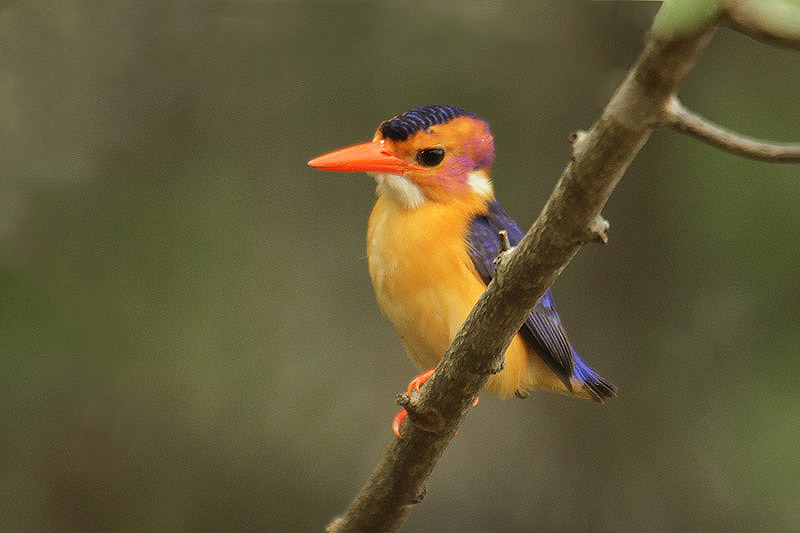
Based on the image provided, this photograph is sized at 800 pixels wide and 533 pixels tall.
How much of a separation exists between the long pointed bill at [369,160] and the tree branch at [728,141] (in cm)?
89

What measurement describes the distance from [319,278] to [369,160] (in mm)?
1795

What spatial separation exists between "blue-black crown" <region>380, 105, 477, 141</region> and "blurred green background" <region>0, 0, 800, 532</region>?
1.33 m

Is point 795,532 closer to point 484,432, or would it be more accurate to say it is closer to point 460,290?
point 484,432

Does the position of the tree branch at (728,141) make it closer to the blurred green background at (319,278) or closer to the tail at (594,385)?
the tail at (594,385)

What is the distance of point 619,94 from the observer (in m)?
1.14

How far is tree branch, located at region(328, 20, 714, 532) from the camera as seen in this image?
1.11 m

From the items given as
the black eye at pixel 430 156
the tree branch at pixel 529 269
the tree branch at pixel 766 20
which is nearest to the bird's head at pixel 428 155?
the black eye at pixel 430 156

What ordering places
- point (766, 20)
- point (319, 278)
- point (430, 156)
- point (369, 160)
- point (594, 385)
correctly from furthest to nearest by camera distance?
point (319, 278) → point (594, 385) → point (430, 156) → point (369, 160) → point (766, 20)

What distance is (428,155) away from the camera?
2.14 m

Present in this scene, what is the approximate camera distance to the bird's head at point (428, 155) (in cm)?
207

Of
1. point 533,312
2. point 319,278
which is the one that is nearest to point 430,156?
point 533,312

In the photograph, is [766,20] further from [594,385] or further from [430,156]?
[594,385]

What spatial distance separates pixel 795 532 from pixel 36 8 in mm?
3050

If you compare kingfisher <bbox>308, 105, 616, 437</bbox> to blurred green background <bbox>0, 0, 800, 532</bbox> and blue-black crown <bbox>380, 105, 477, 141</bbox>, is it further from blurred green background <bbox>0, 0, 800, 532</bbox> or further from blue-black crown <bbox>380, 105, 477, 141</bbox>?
blurred green background <bbox>0, 0, 800, 532</bbox>
